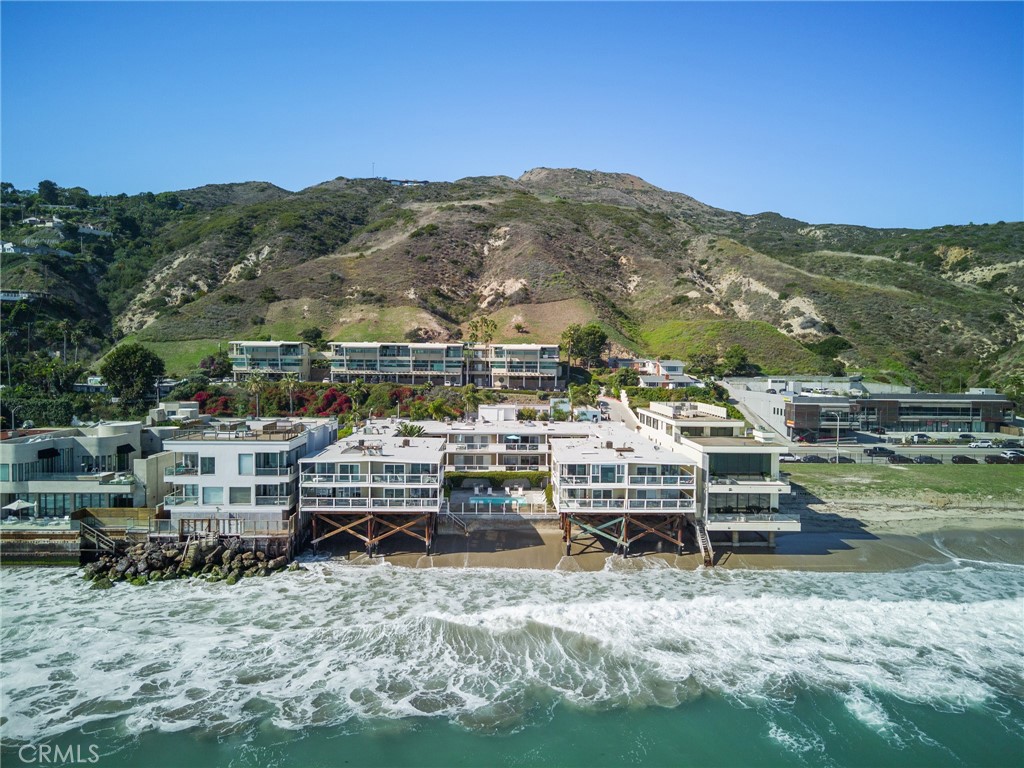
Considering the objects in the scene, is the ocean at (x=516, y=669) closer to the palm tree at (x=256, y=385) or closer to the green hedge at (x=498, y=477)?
the green hedge at (x=498, y=477)

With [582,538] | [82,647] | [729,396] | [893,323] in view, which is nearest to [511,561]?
[582,538]

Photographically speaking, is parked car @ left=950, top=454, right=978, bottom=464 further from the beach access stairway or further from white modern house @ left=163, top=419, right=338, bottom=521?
white modern house @ left=163, top=419, right=338, bottom=521

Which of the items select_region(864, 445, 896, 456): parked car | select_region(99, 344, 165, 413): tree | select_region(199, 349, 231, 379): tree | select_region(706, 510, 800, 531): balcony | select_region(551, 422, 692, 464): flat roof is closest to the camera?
select_region(706, 510, 800, 531): balcony

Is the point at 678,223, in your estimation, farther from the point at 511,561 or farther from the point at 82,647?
the point at 82,647

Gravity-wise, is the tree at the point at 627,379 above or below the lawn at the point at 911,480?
above

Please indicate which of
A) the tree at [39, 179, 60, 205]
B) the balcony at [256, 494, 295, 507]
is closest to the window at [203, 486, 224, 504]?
the balcony at [256, 494, 295, 507]

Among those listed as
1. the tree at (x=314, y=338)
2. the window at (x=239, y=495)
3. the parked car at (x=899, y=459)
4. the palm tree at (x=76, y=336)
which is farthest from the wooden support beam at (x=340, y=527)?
the palm tree at (x=76, y=336)

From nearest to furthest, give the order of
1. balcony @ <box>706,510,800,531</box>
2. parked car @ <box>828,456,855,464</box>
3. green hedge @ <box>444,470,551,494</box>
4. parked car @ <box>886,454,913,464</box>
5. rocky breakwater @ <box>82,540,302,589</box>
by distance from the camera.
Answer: rocky breakwater @ <box>82,540,302,589</box>, balcony @ <box>706,510,800,531</box>, green hedge @ <box>444,470,551,494</box>, parked car @ <box>828,456,855,464</box>, parked car @ <box>886,454,913,464</box>
